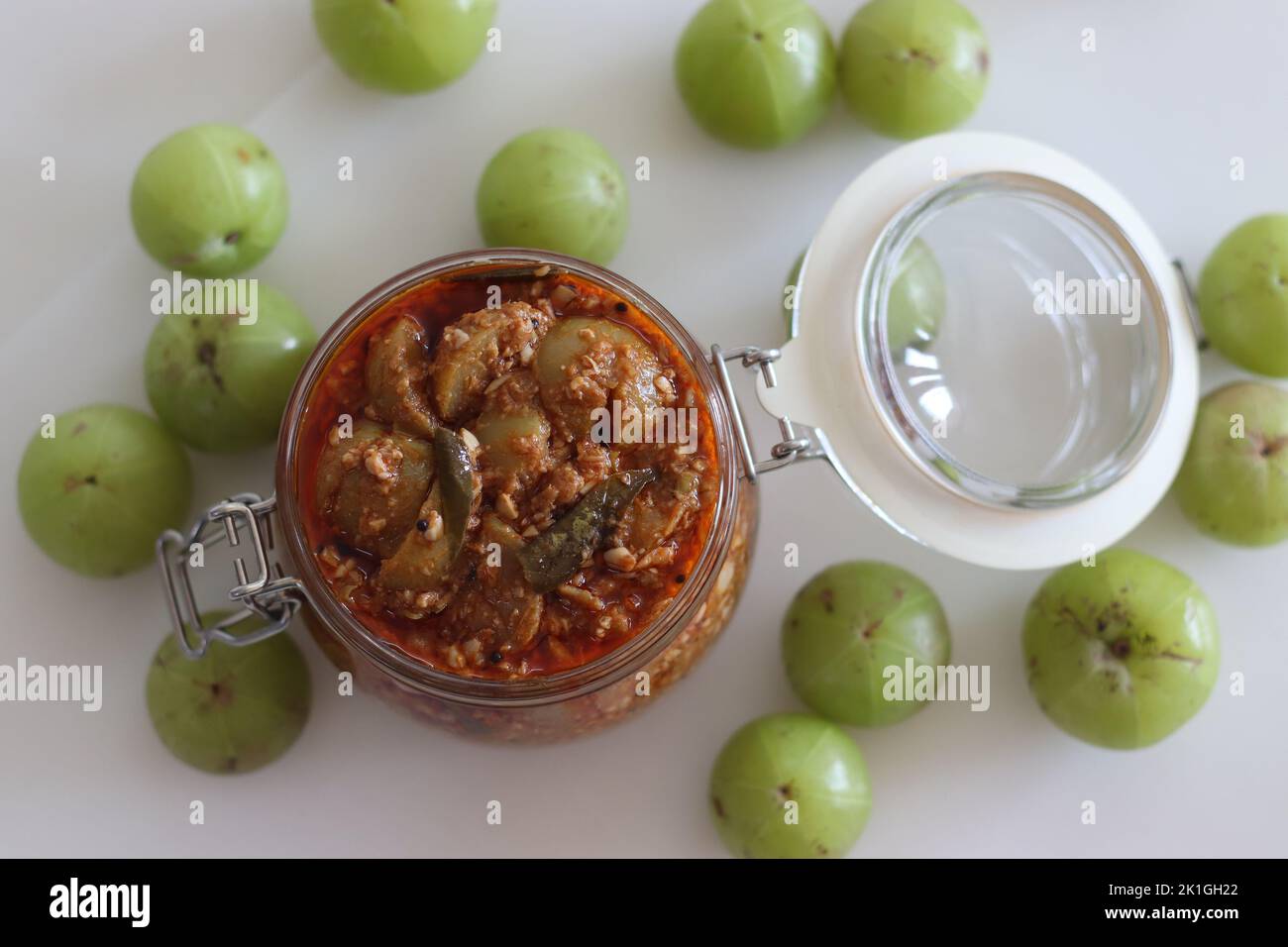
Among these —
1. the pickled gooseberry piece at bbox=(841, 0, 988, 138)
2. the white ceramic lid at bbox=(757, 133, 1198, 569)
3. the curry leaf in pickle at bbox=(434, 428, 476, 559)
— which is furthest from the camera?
the pickled gooseberry piece at bbox=(841, 0, 988, 138)

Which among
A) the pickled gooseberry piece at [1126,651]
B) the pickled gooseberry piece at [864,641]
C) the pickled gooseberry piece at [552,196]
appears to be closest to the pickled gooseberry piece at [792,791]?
the pickled gooseberry piece at [864,641]

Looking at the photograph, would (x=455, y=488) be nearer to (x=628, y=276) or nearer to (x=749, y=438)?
(x=749, y=438)

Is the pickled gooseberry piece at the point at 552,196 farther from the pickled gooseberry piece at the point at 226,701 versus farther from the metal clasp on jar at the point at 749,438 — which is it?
the pickled gooseberry piece at the point at 226,701

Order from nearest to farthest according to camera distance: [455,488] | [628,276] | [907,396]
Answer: [455,488]
[907,396]
[628,276]

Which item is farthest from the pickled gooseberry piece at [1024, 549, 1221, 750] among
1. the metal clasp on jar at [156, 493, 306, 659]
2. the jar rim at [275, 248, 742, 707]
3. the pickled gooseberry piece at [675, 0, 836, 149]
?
the metal clasp on jar at [156, 493, 306, 659]

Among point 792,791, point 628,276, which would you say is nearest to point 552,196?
point 628,276

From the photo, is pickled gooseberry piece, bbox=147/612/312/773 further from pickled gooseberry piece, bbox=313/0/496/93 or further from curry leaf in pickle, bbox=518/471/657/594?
pickled gooseberry piece, bbox=313/0/496/93
